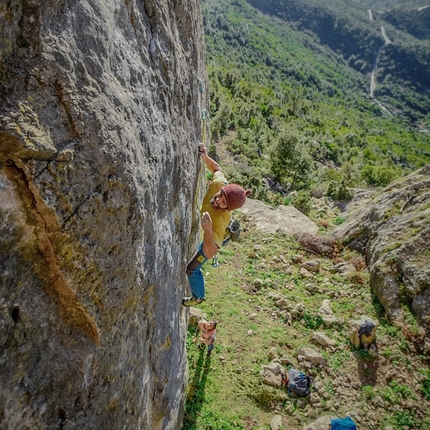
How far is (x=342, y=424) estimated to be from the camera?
768cm

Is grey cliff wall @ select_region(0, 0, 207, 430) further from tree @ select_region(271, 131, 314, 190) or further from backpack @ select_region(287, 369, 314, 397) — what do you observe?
tree @ select_region(271, 131, 314, 190)

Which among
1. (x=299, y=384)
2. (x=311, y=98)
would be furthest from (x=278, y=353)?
(x=311, y=98)

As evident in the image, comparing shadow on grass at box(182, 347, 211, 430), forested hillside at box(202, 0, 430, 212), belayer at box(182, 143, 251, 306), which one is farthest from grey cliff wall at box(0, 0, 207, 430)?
forested hillside at box(202, 0, 430, 212)

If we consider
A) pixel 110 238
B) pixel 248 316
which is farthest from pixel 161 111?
pixel 248 316

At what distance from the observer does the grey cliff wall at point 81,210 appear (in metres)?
2.19

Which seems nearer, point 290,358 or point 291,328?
point 290,358

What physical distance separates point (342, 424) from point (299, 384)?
4.11 feet

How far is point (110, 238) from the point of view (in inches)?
114

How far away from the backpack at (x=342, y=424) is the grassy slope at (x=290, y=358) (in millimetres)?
530

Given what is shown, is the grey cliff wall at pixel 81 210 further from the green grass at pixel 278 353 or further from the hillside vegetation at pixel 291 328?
the hillside vegetation at pixel 291 328

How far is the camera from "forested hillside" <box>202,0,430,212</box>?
2611cm

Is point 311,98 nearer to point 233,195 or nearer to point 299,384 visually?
point 299,384

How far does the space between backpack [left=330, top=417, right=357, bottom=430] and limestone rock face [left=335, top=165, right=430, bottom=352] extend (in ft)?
11.7

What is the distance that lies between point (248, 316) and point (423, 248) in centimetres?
Answer: 632
